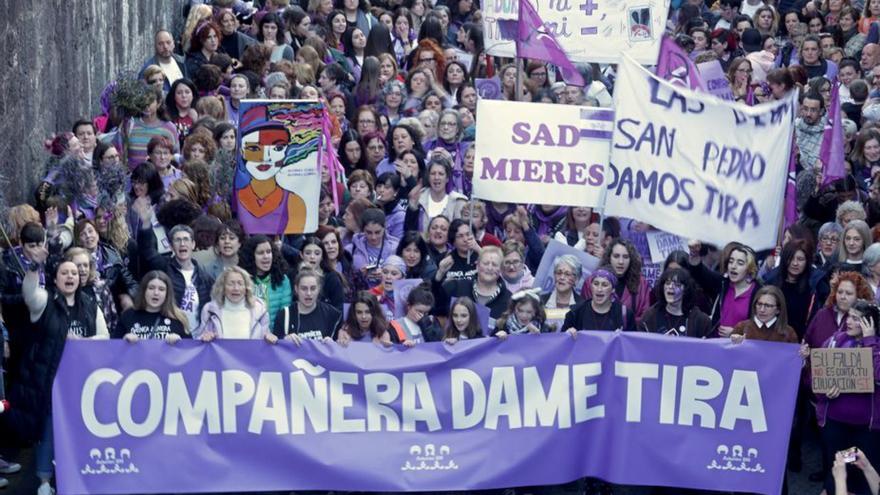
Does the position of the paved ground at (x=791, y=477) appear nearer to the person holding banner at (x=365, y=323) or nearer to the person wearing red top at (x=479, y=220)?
the person holding banner at (x=365, y=323)

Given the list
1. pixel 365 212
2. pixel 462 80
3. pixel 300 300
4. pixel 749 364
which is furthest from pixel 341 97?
pixel 749 364

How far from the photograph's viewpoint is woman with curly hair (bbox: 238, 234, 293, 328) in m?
15.3

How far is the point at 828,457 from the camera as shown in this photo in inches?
567

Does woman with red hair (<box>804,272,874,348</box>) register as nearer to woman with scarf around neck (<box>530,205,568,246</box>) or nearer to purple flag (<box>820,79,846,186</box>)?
purple flag (<box>820,79,846,186</box>)

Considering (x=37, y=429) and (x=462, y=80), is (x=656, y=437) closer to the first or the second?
(x=37, y=429)

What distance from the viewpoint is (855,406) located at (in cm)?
1416

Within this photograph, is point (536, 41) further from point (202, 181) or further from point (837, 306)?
point (837, 306)

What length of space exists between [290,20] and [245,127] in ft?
19.0

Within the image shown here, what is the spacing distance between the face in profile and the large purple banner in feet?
8.03

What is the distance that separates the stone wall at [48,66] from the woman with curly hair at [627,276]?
4.79 metres

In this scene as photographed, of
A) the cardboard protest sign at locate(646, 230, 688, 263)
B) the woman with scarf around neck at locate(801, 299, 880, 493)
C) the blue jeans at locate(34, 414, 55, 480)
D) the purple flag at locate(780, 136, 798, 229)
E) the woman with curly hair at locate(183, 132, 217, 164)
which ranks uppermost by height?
the woman with curly hair at locate(183, 132, 217, 164)

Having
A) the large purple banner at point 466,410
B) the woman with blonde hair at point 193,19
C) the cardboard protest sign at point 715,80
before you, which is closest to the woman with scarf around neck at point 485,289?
the large purple banner at point 466,410

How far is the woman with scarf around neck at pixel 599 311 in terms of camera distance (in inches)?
585

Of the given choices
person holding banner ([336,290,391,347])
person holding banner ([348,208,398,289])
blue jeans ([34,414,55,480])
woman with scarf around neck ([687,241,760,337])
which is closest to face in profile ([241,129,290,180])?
person holding banner ([348,208,398,289])
